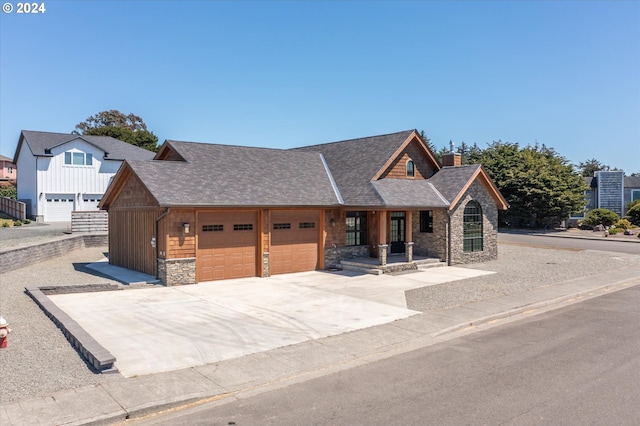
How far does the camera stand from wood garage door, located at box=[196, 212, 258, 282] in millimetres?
17609

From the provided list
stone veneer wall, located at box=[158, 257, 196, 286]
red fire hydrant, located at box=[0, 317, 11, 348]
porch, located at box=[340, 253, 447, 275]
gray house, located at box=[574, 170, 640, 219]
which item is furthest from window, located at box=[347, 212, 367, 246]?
gray house, located at box=[574, 170, 640, 219]

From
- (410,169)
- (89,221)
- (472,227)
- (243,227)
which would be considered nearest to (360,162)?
(410,169)

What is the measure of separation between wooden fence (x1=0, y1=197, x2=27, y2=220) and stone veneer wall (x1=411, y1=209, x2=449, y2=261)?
2970cm

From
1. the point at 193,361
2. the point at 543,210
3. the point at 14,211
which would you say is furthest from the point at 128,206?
the point at 543,210

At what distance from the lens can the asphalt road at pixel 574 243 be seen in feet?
103

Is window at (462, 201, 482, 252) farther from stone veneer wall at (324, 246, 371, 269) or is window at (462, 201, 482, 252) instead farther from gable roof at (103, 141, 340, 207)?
gable roof at (103, 141, 340, 207)

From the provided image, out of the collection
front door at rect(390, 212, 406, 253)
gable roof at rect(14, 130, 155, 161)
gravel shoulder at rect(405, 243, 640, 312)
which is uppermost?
gable roof at rect(14, 130, 155, 161)

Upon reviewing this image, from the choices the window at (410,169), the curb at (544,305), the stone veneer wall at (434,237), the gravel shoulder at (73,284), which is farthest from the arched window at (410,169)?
the curb at (544,305)

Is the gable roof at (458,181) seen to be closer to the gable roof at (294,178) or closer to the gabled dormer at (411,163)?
the gable roof at (294,178)

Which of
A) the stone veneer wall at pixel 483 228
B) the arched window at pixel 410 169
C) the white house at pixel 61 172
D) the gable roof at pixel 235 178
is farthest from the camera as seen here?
the white house at pixel 61 172

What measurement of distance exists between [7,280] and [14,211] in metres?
25.5

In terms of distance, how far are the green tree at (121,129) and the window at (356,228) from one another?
4796 centimetres

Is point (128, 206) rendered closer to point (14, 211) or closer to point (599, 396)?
point (599, 396)

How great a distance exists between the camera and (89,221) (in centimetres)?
2755
